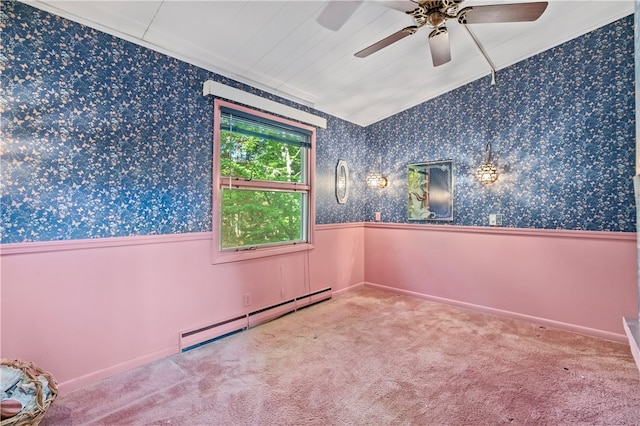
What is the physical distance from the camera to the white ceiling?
2084 millimetres

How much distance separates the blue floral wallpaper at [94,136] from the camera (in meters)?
1.83

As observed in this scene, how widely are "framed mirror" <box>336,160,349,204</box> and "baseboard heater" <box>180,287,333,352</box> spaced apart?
126 centimetres

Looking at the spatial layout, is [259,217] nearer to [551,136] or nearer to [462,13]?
[462,13]

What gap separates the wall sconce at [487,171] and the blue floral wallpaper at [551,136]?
0.18 feet

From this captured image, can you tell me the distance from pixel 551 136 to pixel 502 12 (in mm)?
1795

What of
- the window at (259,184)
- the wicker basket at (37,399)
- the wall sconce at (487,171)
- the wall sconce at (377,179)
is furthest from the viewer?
the wall sconce at (377,179)

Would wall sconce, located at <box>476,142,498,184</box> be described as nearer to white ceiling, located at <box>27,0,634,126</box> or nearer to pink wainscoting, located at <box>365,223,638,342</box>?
pink wainscoting, located at <box>365,223,638,342</box>

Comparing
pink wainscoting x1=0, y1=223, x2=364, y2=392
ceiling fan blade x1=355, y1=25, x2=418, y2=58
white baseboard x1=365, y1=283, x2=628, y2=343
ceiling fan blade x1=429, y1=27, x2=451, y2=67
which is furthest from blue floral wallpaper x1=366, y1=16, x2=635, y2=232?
pink wainscoting x1=0, y1=223, x2=364, y2=392

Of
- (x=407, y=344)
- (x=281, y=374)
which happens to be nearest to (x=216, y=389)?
(x=281, y=374)

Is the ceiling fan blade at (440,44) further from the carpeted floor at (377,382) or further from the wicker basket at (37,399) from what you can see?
the wicker basket at (37,399)

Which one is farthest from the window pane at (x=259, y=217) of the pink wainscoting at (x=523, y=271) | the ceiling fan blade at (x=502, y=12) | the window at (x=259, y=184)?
the ceiling fan blade at (x=502, y=12)

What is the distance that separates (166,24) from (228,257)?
1.90 m

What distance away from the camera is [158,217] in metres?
2.41

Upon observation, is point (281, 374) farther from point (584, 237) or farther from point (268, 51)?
point (584, 237)
